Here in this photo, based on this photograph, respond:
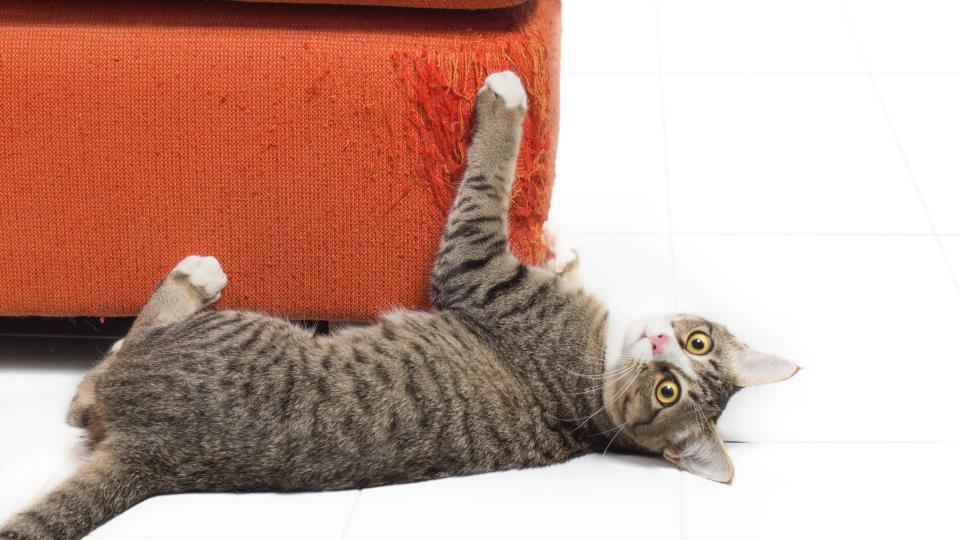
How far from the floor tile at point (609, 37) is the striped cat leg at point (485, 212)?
3.60 feet

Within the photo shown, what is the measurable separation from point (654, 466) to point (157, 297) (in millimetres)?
912

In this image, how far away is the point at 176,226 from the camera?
191cm

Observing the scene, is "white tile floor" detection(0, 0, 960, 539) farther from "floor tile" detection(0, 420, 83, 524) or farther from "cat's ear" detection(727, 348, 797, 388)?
"cat's ear" detection(727, 348, 797, 388)

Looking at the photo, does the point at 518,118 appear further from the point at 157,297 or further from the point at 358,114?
the point at 157,297

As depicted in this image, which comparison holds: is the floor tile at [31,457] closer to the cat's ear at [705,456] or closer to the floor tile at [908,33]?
the cat's ear at [705,456]

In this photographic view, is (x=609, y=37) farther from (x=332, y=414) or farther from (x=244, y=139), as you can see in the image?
(x=332, y=414)

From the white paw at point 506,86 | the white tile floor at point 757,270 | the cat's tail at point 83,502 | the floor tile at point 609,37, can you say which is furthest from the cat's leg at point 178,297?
the floor tile at point 609,37

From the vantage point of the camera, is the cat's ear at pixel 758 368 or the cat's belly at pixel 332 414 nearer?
the cat's belly at pixel 332 414

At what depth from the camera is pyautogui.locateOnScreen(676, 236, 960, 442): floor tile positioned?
1986 millimetres

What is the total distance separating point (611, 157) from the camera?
2.76 m

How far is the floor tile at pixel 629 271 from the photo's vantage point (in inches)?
89.0

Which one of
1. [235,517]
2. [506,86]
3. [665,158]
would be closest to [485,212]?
[506,86]

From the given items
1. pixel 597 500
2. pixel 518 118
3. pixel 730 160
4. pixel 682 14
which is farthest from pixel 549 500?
pixel 682 14

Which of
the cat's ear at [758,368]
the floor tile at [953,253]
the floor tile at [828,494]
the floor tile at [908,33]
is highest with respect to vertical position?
the floor tile at [908,33]
